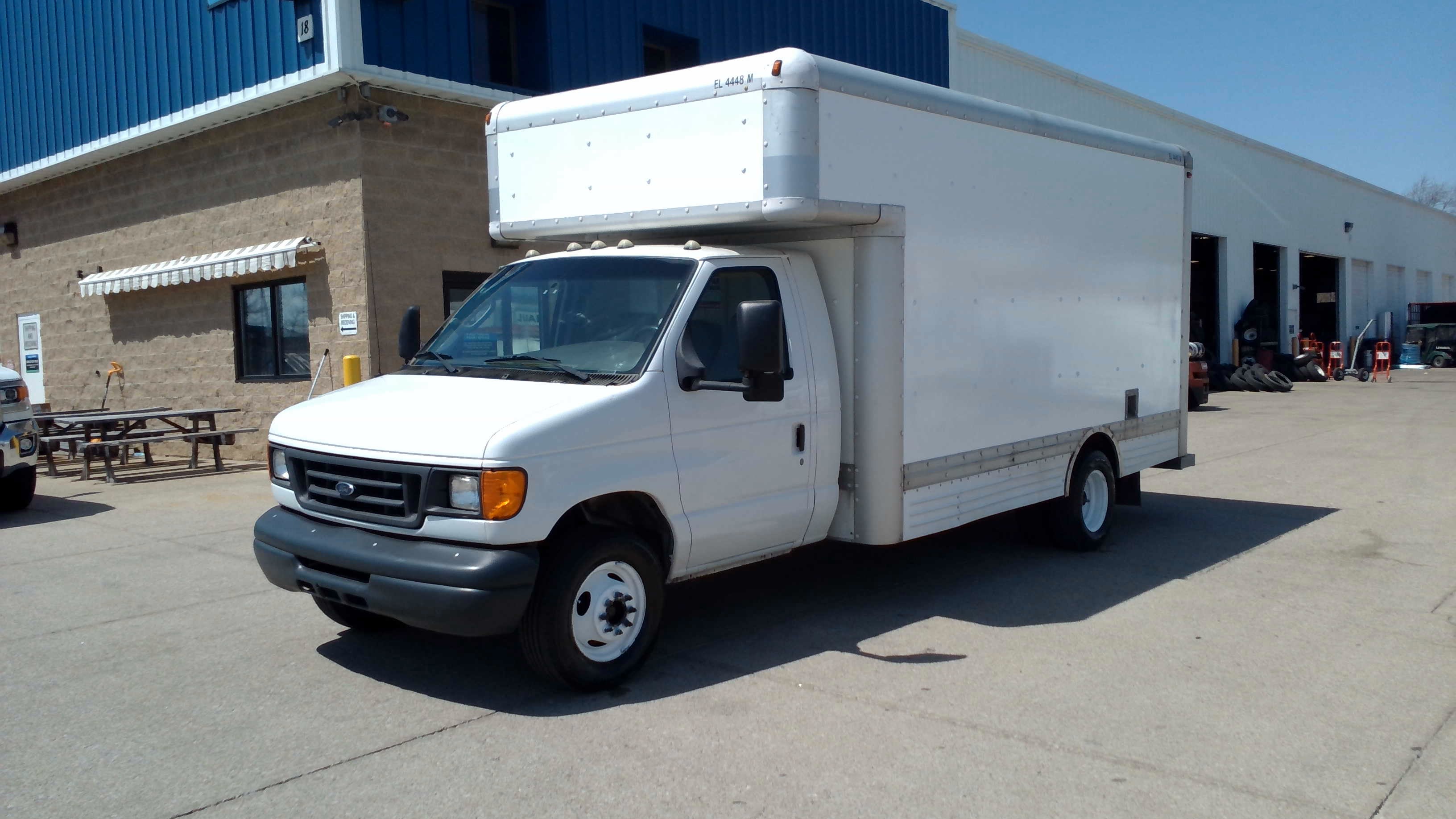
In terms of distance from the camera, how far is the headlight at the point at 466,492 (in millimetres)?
4680

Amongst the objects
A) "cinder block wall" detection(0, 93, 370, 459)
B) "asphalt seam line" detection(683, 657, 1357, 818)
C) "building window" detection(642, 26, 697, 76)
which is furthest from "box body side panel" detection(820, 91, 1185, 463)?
"building window" detection(642, 26, 697, 76)

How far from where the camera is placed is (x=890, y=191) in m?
6.18

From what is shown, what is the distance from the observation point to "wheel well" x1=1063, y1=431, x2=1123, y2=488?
7.86 m

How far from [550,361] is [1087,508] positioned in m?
4.52

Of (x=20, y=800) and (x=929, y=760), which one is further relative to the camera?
(x=929, y=760)

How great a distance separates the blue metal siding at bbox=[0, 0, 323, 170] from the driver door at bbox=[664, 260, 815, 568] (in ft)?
27.2

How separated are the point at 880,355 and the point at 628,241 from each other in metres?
1.50

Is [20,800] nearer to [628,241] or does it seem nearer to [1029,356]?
[628,241]

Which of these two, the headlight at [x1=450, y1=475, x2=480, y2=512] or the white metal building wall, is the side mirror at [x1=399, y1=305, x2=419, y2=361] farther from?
the white metal building wall

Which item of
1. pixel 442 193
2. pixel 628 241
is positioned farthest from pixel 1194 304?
pixel 628 241

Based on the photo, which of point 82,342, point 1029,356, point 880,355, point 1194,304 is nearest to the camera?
point 880,355

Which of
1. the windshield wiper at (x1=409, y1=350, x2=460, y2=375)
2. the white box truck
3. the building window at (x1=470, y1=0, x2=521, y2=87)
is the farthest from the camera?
the building window at (x1=470, y1=0, x2=521, y2=87)

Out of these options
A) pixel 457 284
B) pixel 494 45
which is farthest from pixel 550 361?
pixel 494 45

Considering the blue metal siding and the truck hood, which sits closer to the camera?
the truck hood
